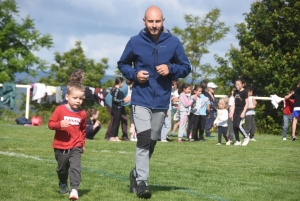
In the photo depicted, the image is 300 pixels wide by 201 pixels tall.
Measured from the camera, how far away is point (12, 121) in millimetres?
28156

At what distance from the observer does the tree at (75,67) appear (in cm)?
5472

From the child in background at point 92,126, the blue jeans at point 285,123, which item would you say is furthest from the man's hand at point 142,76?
the blue jeans at point 285,123

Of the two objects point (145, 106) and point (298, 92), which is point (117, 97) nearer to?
point (298, 92)

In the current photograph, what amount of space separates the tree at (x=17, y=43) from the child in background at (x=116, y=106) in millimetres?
36996

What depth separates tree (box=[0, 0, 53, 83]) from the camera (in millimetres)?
54625

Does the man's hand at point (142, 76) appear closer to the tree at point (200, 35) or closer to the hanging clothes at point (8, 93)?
the hanging clothes at point (8, 93)

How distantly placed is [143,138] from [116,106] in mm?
10973

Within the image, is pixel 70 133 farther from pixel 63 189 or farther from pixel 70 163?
pixel 63 189

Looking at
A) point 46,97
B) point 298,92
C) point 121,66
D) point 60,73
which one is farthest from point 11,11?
point 121,66

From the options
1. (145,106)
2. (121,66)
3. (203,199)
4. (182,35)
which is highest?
(182,35)

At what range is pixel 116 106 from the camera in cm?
1828

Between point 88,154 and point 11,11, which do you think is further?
point 11,11

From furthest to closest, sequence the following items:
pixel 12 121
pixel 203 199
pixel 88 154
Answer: pixel 12 121
pixel 88 154
pixel 203 199

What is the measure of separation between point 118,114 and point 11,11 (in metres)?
41.0
